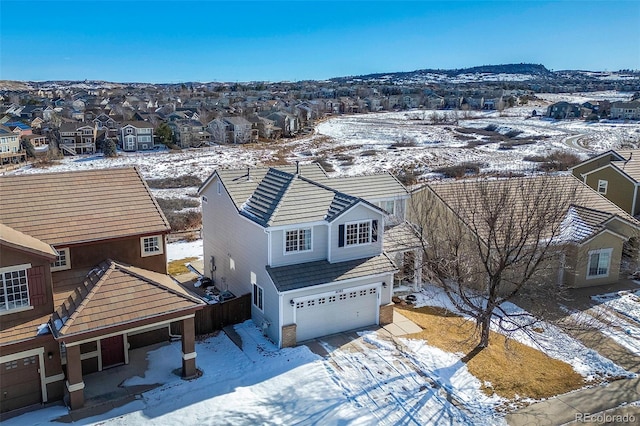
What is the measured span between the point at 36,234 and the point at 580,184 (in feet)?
96.9

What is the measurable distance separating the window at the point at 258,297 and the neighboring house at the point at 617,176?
26.5 m

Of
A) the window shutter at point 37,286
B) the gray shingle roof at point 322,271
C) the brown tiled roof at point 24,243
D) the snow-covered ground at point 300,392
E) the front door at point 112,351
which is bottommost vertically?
the snow-covered ground at point 300,392

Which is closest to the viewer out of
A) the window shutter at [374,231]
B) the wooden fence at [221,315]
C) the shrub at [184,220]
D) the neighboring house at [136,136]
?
the wooden fence at [221,315]

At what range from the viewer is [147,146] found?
3671 inches

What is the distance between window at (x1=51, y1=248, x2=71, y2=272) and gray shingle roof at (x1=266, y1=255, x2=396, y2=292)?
Answer: 7.37m

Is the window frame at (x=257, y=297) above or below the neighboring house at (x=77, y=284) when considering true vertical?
below

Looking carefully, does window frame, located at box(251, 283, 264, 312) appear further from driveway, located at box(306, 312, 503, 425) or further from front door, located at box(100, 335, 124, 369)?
front door, located at box(100, 335, 124, 369)

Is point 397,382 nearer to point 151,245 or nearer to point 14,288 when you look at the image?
point 151,245

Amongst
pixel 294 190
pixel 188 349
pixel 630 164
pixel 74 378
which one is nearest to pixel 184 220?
pixel 294 190

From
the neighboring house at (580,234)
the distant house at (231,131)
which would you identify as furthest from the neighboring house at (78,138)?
the neighboring house at (580,234)

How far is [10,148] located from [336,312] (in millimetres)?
77182

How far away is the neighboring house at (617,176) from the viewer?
35.3 meters

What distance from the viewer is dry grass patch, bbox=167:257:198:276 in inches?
1148

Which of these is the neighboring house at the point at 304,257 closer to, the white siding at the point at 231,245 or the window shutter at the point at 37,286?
the white siding at the point at 231,245
